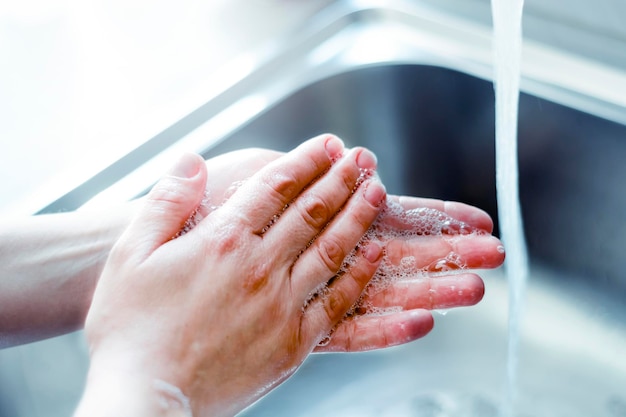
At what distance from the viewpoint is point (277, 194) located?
2.12ft

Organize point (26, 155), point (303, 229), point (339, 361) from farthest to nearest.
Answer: point (339, 361), point (26, 155), point (303, 229)

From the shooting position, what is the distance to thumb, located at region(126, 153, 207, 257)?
0.61 metres

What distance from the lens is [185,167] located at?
64cm

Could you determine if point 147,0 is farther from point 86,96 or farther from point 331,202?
point 331,202

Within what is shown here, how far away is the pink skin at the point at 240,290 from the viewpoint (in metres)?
0.56

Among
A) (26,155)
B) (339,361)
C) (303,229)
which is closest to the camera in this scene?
(303,229)

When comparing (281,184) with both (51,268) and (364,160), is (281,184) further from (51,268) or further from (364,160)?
(51,268)

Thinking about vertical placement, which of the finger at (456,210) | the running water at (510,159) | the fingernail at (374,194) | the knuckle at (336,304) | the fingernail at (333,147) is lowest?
the knuckle at (336,304)

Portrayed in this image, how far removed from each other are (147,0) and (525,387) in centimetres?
75

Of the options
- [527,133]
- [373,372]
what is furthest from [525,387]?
[527,133]

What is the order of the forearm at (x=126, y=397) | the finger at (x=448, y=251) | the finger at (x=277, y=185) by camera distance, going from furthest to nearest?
the finger at (x=448, y=251), the finger at (x=277, y=185), the forearm at (x=126, y=397)

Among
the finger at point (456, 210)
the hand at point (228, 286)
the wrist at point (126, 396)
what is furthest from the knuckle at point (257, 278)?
the finger at point (456, 210)

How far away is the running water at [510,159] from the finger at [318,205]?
156 mm

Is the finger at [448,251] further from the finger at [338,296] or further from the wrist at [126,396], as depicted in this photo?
the wrist at [126,396]
